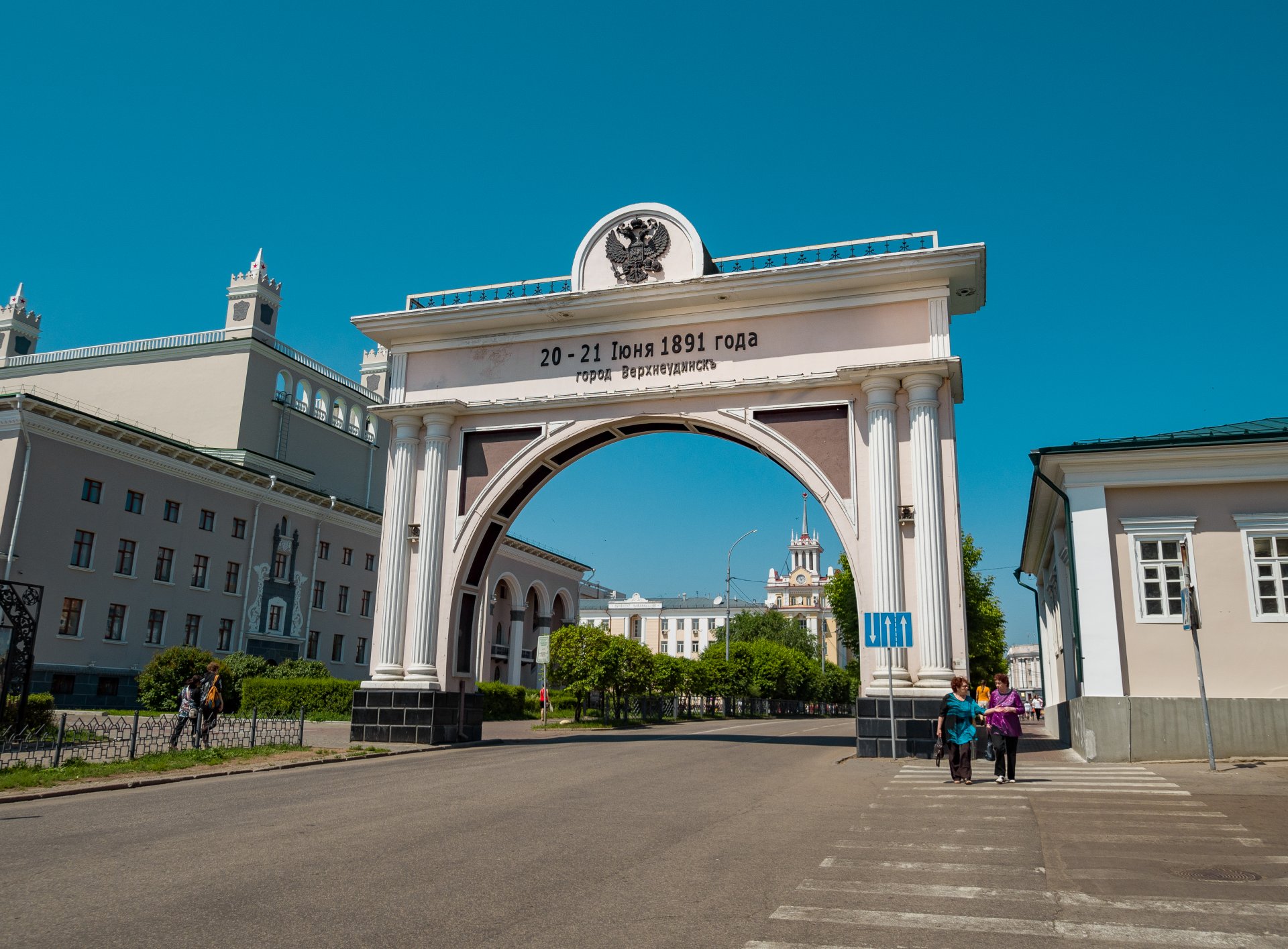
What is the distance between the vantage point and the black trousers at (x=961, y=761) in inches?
500

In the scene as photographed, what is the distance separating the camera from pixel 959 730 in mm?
12664

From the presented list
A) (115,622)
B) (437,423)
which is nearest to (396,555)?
(437,423)

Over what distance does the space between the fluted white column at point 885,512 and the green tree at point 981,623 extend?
101ft

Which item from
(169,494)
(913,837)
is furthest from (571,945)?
(169,494)

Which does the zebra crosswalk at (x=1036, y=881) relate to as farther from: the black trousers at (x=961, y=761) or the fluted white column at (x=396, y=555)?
the fluted white column at (x=396, y=555)

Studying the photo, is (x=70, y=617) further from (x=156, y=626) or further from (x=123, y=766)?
(x=123, y=766)

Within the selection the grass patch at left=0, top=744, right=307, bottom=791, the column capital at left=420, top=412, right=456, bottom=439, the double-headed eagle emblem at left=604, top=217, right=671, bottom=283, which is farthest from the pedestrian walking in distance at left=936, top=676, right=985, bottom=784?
the column capital at left=420, top=412, right=456, bottom=439

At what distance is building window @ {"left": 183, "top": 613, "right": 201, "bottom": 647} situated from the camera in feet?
128

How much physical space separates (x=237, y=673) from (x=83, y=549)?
7.03 metres

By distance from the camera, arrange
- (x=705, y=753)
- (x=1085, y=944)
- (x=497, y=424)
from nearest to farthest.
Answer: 1. (x=1085, y=944)
2. (x=705, y=753)
3. (x=497, y=424)

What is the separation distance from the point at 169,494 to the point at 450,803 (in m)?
32.7

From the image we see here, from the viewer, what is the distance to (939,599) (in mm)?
17906

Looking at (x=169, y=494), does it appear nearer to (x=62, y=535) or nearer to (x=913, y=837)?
(x=62, y=535)

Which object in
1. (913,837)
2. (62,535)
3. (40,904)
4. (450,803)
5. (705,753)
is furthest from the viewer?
(62,535)
